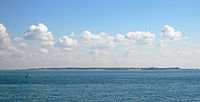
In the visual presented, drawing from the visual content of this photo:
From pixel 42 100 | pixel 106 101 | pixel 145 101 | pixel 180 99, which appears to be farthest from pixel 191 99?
pixel 42 100

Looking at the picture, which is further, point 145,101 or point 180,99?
point 180,99

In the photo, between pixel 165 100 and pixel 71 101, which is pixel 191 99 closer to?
pixel 165 100

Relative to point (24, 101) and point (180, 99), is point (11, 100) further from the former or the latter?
point (180, 99)

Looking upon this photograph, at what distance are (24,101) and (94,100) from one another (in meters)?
13.7

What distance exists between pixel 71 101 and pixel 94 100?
4651 mm

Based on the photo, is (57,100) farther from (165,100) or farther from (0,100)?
(165,100)

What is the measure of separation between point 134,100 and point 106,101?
605 cm

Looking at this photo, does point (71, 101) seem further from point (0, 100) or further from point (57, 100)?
point (0, 100)

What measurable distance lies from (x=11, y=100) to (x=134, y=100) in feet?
80.2

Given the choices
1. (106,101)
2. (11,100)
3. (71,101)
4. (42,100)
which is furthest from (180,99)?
(11,100)

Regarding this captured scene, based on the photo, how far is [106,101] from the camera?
7850 centimetres

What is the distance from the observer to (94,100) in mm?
80188

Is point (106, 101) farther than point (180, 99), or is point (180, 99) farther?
point (180, 99)

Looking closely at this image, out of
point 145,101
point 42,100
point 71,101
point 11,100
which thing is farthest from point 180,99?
point 11,100
